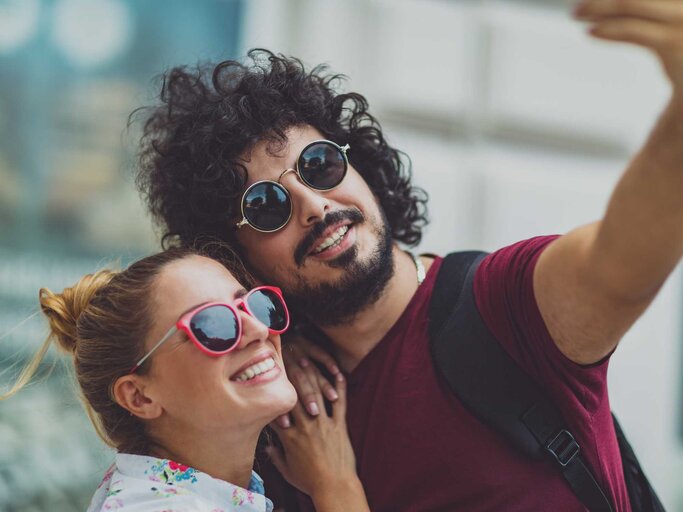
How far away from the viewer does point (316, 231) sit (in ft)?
7.20

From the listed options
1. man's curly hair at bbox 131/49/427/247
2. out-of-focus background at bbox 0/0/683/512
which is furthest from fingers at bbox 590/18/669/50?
out-of-focus background at bbox 0/0/683/512

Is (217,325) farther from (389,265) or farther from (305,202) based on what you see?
(389,265)

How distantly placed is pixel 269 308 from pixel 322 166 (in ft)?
1.50

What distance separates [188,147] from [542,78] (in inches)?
104

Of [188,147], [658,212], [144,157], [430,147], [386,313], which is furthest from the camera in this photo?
[430,147]

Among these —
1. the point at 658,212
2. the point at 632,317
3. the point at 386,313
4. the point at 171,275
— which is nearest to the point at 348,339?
the point at 386,313

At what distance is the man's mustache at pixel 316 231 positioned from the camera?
2.19 m

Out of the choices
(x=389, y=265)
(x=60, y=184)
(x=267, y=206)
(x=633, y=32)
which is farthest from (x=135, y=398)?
(x=60, y=184)

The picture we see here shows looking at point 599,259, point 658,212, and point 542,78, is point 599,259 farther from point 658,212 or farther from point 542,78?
point 542,78

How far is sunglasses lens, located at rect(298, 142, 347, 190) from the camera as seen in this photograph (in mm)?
2252

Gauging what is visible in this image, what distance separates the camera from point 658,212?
143cm

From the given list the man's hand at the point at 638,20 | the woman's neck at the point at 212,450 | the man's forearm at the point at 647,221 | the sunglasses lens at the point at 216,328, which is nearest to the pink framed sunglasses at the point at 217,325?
the sunglasses lens at the point at 216,328

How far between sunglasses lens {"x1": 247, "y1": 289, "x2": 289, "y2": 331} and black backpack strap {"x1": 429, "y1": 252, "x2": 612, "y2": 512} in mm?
405

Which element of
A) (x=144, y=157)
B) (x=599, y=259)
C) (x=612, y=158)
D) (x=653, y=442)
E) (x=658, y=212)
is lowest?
(x=653, y=442)
